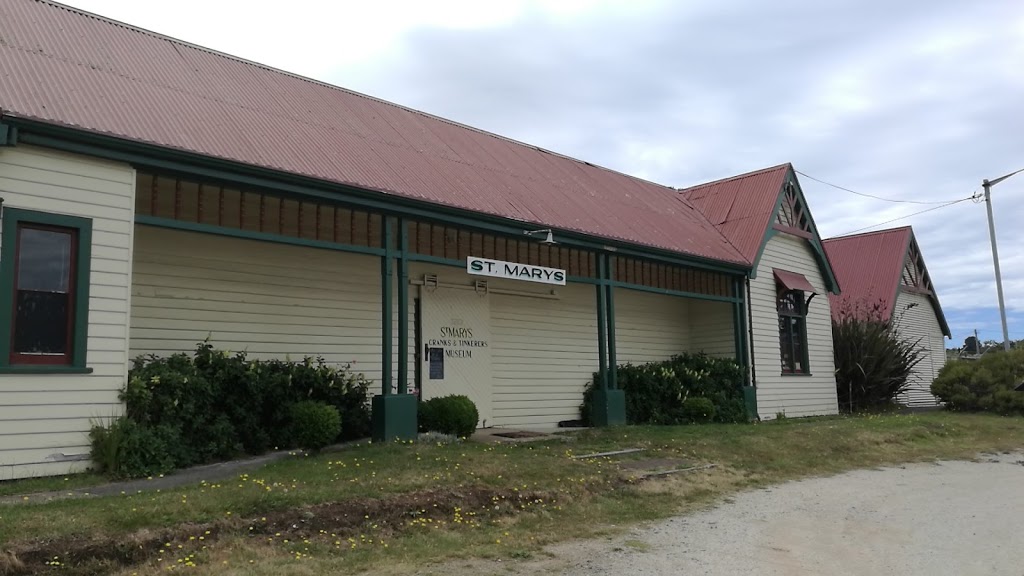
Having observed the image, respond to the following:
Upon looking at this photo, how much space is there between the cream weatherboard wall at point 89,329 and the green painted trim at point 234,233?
0.94ft

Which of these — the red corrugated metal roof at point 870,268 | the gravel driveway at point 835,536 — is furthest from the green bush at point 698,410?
the red corrugated metal roof at point 870,268

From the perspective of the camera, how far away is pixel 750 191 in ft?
71.8

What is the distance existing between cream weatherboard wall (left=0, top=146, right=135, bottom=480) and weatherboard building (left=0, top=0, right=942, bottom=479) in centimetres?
2

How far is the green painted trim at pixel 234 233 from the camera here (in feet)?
31.7

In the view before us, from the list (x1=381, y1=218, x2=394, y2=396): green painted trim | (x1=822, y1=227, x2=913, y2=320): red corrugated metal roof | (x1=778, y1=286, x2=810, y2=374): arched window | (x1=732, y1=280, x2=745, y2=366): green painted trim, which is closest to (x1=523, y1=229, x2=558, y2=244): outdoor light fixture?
(x1=381, y1=218, x2=394, y2=396): green painted trim

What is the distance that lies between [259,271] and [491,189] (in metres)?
4.59

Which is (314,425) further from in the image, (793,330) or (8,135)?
(793,330)

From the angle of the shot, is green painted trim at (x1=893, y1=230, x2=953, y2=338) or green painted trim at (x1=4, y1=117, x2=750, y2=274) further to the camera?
green painted trim at (x1=893, y1=230, x2=953, y2=338)

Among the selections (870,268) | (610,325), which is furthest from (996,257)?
(610,325)

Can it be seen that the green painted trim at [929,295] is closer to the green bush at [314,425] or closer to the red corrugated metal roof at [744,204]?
the red corrugated metal roof at [744,204]

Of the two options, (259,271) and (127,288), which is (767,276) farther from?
(127,288)

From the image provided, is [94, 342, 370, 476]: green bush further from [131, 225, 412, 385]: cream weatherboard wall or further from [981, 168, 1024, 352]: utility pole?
[981, 168, 1024, 352]: utility pole

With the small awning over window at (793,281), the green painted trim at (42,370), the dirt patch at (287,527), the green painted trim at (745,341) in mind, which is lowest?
the dirt patch at (287,527)

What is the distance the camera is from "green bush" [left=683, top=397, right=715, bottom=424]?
17328 millimetres
